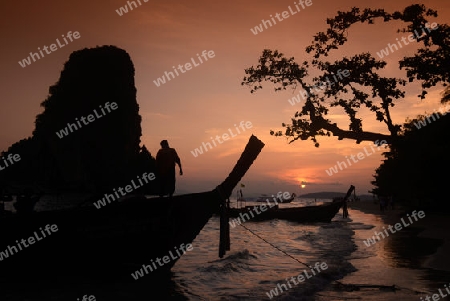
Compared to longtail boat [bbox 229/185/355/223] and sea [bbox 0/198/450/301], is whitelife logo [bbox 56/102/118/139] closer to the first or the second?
longtail boat [bbox 229/185/355/223]

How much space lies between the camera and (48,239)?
9.45 meters

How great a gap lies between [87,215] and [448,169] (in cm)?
2341

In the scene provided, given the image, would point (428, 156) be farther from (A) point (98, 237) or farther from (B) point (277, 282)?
(A) point (98, 237)

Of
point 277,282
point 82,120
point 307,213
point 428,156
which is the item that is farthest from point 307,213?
point 82,120

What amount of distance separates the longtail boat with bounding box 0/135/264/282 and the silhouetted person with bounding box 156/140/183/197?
16.8 inches

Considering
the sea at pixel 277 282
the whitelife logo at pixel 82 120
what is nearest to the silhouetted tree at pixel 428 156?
the sea at pixel 277 282

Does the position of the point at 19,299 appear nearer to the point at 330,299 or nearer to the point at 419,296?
the point at 330,299

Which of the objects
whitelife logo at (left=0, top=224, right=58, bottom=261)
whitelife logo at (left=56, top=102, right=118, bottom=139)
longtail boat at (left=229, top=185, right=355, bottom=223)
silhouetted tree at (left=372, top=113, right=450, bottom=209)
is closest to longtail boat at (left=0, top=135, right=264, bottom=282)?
whitelife logo at (left=0, top=224, right=58, bottom=261)

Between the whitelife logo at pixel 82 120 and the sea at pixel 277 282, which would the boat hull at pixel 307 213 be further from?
the whitelife logo at pixel 82 120

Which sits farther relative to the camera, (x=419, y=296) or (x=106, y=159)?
(x=106, y=159)

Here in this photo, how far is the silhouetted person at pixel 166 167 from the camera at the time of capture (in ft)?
32.2

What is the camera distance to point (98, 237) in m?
9.40

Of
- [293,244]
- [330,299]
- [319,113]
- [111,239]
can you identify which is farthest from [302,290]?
[319,113]

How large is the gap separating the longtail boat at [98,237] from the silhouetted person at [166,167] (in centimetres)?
43
